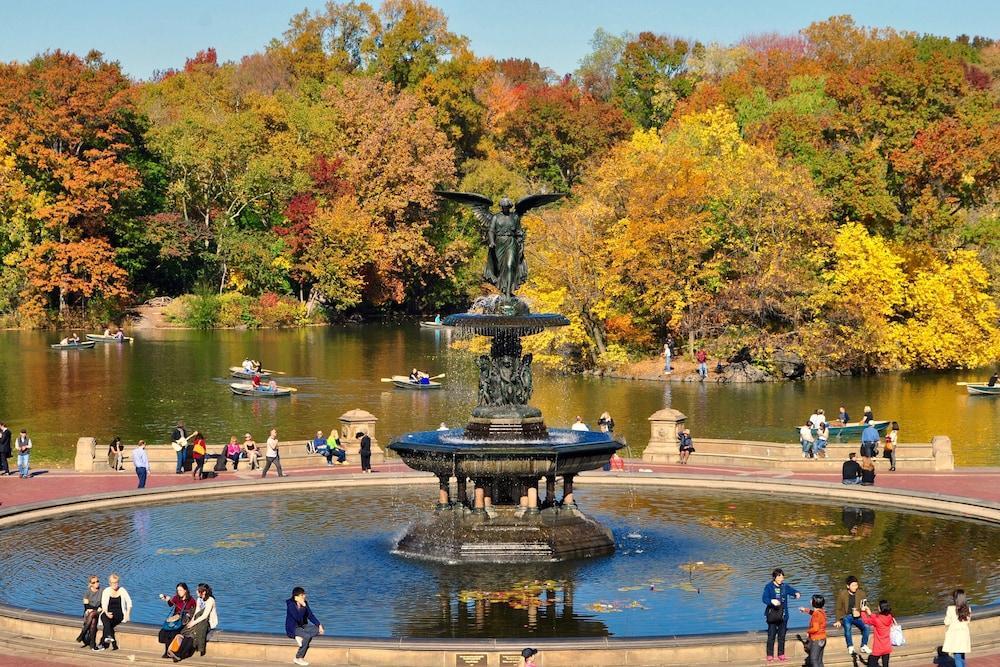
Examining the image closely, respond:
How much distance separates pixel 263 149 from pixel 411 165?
15.4m

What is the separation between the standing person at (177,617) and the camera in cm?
2439

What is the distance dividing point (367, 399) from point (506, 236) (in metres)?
39.4

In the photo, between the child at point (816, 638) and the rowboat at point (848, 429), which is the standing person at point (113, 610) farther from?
the rowboat at point (848, 429)

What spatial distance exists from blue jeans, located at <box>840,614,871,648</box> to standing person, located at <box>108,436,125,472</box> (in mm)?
25671

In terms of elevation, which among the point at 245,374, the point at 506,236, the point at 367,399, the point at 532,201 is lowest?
the point at 367,399

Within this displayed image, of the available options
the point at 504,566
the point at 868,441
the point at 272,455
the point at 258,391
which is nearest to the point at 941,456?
the point at 868,441

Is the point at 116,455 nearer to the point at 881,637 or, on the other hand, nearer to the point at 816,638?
the point at 816,638

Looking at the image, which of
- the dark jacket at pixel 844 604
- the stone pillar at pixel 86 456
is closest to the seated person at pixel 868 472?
the dark jacket at pixel 844 604

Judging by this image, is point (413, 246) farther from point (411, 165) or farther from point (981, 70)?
point (981, 70)

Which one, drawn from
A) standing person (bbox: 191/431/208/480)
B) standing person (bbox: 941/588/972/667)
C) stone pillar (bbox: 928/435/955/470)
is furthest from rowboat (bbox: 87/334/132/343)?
standing person (bbox: 941/588/972/667)

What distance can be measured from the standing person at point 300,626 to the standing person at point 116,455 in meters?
21.0

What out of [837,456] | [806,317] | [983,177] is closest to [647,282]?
[806,317]

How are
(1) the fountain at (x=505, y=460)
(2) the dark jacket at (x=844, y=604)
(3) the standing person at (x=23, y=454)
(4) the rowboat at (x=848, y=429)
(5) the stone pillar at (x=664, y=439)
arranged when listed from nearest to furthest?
(2) the dark jacket at (x=844, y=604) → (1) the fountain at (x=505, y=460) → (3) the standing person at (x=23, y=454) → (5) the stone pillar at (x=664, y=439) → (4) the rowboat at (x=848, y=429)

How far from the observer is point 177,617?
24.7m
